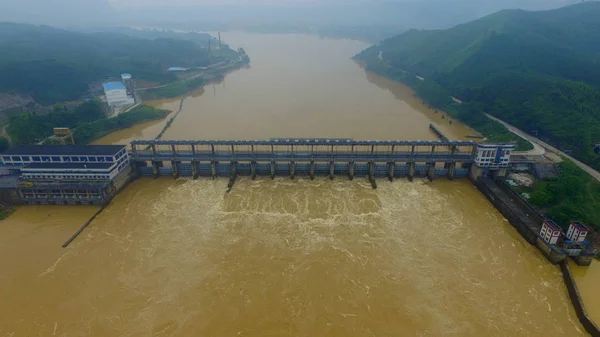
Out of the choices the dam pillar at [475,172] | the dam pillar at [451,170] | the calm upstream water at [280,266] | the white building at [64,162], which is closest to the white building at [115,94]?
the white building at [64,162]

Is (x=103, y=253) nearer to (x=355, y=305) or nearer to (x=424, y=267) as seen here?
(x=355, y=305)

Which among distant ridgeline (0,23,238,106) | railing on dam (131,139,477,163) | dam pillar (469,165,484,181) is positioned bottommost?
dam pillar (469,165,484,181)

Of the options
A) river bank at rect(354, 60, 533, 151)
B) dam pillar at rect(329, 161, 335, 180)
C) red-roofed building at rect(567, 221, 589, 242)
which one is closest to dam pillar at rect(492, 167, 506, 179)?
river bank at rect(354, 60, 533, 151)

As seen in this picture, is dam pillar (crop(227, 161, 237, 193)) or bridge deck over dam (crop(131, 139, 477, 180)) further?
bridge deck over dam (crop(131, 139, 477, 180))

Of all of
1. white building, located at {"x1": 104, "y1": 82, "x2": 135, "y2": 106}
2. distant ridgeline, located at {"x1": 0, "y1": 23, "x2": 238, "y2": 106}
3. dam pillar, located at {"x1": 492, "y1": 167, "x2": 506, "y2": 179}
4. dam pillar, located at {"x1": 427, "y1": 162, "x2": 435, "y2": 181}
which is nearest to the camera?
dam pillar, located at {"x1": 492, "y1": 167, "x2": 506, "y2": 179}

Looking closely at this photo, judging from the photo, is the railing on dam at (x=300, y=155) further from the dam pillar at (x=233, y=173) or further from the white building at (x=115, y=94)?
the white building at (x=115, y=94)

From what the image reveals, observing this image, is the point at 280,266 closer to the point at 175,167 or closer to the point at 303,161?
the point at 303,161

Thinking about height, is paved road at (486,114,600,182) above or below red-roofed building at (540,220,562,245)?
above

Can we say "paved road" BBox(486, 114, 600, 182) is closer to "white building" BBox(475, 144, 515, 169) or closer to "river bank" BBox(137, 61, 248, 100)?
"white building" BBox(475, 144, 515, 169)

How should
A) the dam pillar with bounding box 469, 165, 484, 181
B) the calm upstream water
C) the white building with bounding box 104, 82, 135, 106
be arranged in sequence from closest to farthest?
1. the calm upstream water
2. the dam pillar with bounding box 469, 165, 484, 181
3. the white building with bounding box 104, 82, 135, 106
